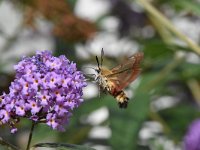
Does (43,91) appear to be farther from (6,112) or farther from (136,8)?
(136,8)

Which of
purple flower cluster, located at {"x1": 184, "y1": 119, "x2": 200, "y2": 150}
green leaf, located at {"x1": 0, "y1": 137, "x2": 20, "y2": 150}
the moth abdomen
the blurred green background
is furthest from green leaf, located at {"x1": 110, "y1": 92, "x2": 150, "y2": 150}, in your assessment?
green leaf, located at {"x1": 0, "y1": 137, "x2": 20, "y2": 150}

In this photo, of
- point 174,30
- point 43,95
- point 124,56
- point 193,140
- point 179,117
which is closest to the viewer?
point 43,95

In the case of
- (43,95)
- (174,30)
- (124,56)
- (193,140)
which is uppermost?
(124,56)

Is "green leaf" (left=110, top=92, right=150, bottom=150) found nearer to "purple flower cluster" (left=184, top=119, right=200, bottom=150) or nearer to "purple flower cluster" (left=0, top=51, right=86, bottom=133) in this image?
"purple flower cluster" (left=184, top=119, right=200, bottom=150)

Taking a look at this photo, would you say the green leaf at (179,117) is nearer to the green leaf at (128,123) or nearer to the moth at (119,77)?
the green leaf at (128,123)

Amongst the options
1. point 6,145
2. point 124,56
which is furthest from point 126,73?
point 124,56

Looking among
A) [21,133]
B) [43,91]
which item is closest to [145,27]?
[21,133]

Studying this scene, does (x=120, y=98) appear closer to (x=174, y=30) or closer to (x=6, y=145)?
(x=6, y=145)
